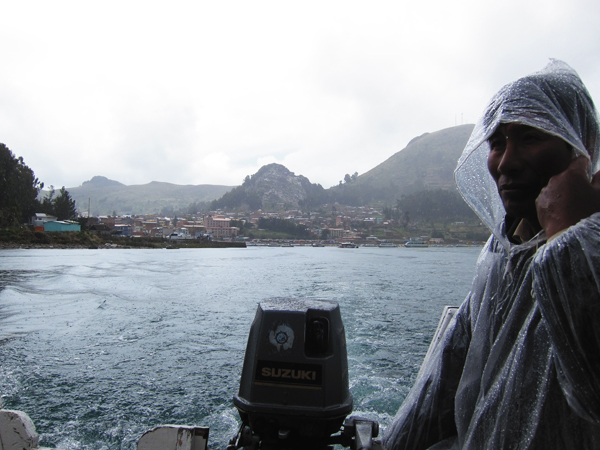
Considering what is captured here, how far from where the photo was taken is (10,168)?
180ft

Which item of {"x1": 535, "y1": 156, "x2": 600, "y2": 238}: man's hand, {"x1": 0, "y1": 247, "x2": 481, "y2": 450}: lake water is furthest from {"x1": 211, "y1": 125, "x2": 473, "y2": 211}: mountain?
{"x1": 535, "y1": 156, "x2": 600, "y2": 238}: man's hand

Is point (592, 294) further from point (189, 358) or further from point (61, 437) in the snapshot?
point (189, 358)

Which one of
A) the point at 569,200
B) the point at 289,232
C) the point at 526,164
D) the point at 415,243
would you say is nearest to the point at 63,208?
the point at 289,232

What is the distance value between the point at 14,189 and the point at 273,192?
384 feet

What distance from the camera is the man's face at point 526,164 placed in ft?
3.16

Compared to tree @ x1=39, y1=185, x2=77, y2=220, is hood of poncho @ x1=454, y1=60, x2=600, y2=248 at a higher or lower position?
lower

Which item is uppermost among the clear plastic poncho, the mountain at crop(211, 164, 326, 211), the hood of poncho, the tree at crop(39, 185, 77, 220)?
the mountain at crop(211, 164, 326, 211)

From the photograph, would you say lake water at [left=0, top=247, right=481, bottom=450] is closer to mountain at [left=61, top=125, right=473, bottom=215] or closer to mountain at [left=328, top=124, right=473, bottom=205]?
mountain at [left=61, top=125, right=473, bottom=215]

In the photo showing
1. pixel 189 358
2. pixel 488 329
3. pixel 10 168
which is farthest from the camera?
pixel 10 168

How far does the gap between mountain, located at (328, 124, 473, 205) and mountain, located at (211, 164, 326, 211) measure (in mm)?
12064

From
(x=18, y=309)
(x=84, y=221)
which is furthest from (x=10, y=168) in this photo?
(x=18, y=309)

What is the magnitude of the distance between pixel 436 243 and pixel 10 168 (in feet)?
258

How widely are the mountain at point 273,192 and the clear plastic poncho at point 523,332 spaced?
151 m

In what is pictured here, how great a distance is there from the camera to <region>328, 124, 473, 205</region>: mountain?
15988 cm
